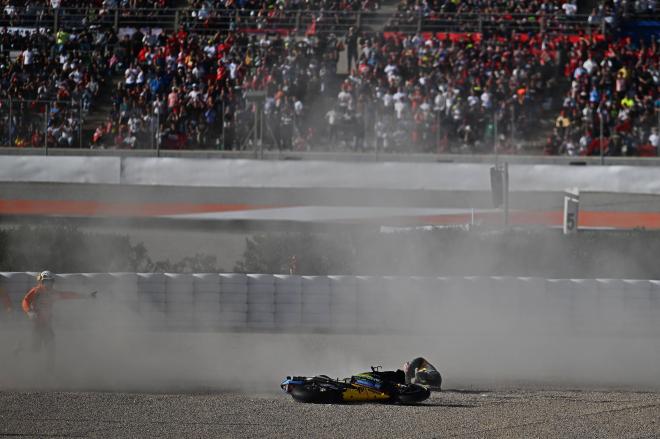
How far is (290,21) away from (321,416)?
732 inches

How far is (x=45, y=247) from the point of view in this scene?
15680 millimetres

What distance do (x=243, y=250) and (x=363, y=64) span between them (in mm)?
8956

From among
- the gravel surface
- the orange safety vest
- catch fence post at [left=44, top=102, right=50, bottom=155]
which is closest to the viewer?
the gravel surface

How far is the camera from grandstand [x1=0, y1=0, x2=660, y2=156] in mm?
21891

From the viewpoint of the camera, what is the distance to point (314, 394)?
9.70m

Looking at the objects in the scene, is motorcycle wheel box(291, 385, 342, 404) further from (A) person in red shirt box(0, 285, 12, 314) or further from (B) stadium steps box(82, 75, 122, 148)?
(B) stadium steps box(82, 75, 122, 148)

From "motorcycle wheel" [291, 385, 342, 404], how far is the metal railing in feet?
56.5

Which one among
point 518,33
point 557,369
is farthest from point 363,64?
point 557,369

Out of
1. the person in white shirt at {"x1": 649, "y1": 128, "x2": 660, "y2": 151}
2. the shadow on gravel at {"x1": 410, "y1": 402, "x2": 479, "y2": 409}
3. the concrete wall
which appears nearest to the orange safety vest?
the shadow on gravel at {"x1": 410, "y1": 402, "x2": 479, "y2": 409}

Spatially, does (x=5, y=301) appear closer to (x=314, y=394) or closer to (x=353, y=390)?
(x=314, y=394)

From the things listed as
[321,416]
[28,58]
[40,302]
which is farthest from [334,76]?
[321,416]

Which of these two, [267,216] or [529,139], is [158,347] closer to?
[267,216]

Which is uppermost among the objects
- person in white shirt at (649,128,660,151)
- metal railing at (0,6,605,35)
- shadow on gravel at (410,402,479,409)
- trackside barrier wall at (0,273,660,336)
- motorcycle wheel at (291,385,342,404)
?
metal railing at (0,6,605,35)

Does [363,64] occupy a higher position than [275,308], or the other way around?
[363,64]
